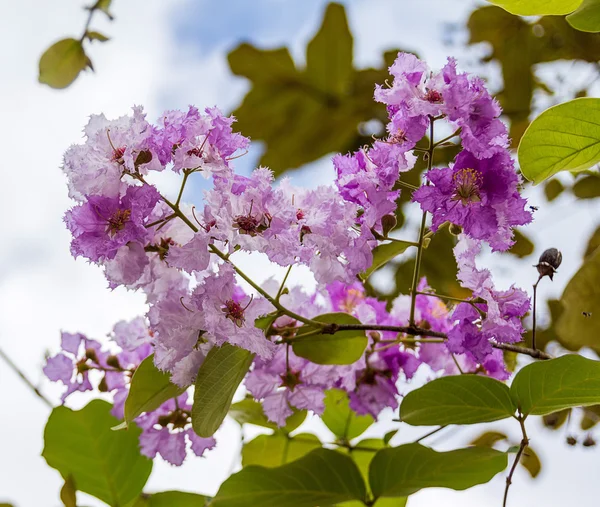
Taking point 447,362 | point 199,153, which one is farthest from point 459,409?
point 199,153

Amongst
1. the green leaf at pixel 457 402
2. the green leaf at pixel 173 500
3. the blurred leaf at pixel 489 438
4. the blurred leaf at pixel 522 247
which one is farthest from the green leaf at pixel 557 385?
the blurred leaf at pixel 522 247

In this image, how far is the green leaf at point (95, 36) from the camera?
1.25 m

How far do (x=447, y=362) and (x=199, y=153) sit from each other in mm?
514

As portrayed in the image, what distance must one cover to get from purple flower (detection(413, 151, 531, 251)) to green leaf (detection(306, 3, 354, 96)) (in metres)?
0.77

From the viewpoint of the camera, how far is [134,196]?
0.72 m

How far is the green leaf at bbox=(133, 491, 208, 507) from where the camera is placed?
92cm

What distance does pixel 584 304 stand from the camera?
38.8 inches

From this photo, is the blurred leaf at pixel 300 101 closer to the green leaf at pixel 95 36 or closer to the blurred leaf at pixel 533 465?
the green leaf at pixel 95 36

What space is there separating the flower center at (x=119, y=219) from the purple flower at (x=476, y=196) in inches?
11.7

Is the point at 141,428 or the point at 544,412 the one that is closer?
the point at 544,412

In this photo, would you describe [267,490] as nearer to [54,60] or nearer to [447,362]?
[447,362]

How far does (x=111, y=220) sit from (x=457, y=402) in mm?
438

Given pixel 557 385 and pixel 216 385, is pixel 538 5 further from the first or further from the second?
pixel 216 385

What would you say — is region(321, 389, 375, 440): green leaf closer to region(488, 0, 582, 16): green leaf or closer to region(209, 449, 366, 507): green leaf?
region(209, 449, 366, 507): green leaf
